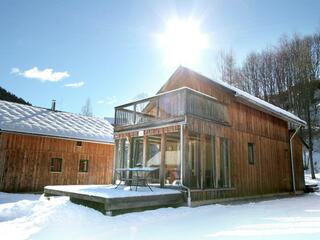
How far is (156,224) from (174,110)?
4306mm

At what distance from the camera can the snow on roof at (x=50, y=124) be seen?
14.5m

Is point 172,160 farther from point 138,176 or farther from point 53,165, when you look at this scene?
point 53,165

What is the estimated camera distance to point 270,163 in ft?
44.1

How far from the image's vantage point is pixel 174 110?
952cm

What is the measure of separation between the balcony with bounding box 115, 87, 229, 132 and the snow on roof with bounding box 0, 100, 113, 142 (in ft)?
18.8

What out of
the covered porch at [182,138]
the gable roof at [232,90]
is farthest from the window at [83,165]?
the gable roof at [232,90]

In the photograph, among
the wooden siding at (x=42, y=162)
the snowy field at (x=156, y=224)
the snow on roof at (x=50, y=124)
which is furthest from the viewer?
the snow on roof at (x=50, y=124)

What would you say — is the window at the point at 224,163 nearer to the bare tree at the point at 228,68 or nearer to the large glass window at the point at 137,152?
the large glass window at the point at 137,152

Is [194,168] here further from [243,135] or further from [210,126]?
[243,135]

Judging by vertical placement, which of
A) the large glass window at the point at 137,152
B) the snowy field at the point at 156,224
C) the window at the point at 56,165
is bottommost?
the snowy field at the point at 156,224

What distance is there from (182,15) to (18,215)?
9.23m

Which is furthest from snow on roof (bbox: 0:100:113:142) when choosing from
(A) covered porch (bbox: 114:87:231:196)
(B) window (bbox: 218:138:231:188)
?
(B) window (bbox: 218:138:231:188)

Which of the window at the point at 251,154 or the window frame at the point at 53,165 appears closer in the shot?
the window at the point at 251,154

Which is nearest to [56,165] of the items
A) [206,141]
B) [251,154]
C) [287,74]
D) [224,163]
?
[206,141]
